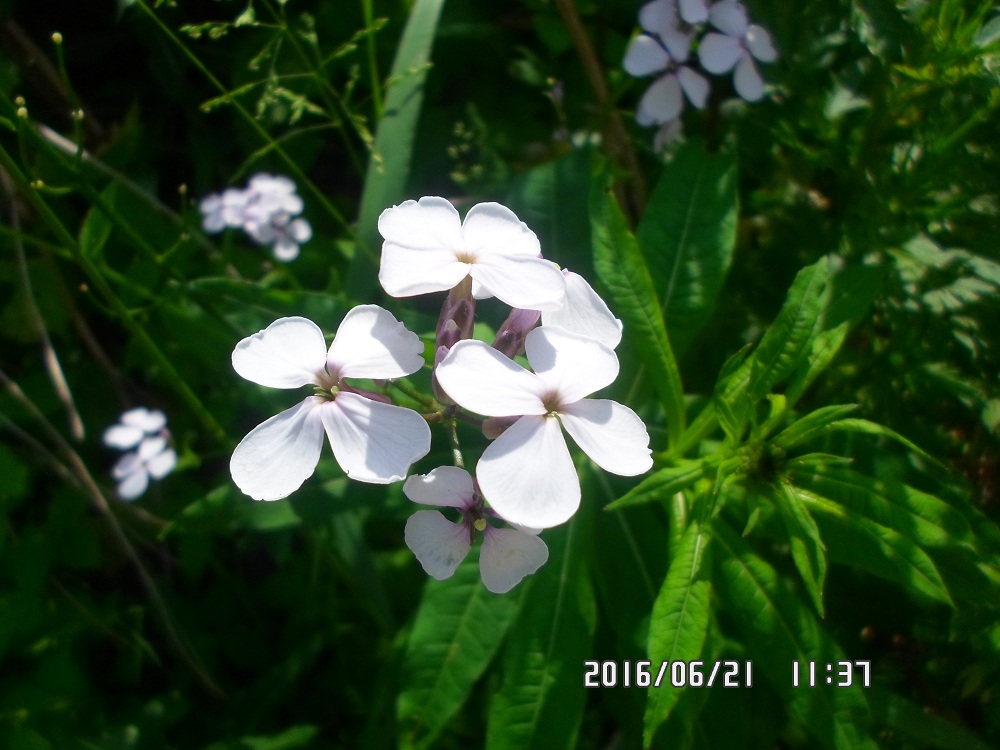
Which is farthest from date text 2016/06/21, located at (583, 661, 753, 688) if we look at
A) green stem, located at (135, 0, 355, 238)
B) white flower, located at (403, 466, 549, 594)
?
green stem, located at (135, 0, 355, 238)

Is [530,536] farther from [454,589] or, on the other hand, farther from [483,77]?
[483,77]

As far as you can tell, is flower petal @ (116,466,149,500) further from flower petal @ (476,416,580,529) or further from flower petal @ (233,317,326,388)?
flower petal @ (476,416,580,529)

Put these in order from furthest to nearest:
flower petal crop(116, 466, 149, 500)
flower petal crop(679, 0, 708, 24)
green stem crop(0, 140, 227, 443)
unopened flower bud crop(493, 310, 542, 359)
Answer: flower petal crop(116, 466, 149, 500)
flower petal crop(679, 0, 708, 24)
green stem crop(0, 140, 227, 443)
unopened flower bud crop(493, 310, 542, 359)

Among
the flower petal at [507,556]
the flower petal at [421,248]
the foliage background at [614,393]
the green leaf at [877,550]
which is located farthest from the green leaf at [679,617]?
the flower petal at [421,248]

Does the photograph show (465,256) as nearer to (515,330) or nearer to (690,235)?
(515,330)

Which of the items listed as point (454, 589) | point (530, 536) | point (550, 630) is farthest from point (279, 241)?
point (530, 536)

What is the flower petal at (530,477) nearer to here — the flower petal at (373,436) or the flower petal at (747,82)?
the flower petal at (373,436)

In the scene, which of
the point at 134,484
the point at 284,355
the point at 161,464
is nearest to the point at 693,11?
the point at 284,355

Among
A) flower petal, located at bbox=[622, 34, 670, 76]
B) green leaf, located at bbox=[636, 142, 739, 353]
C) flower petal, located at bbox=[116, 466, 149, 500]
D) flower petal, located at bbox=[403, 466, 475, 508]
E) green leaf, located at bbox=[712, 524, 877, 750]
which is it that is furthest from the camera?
flower petal, located at bbox=[116, 466, 149, 500]
